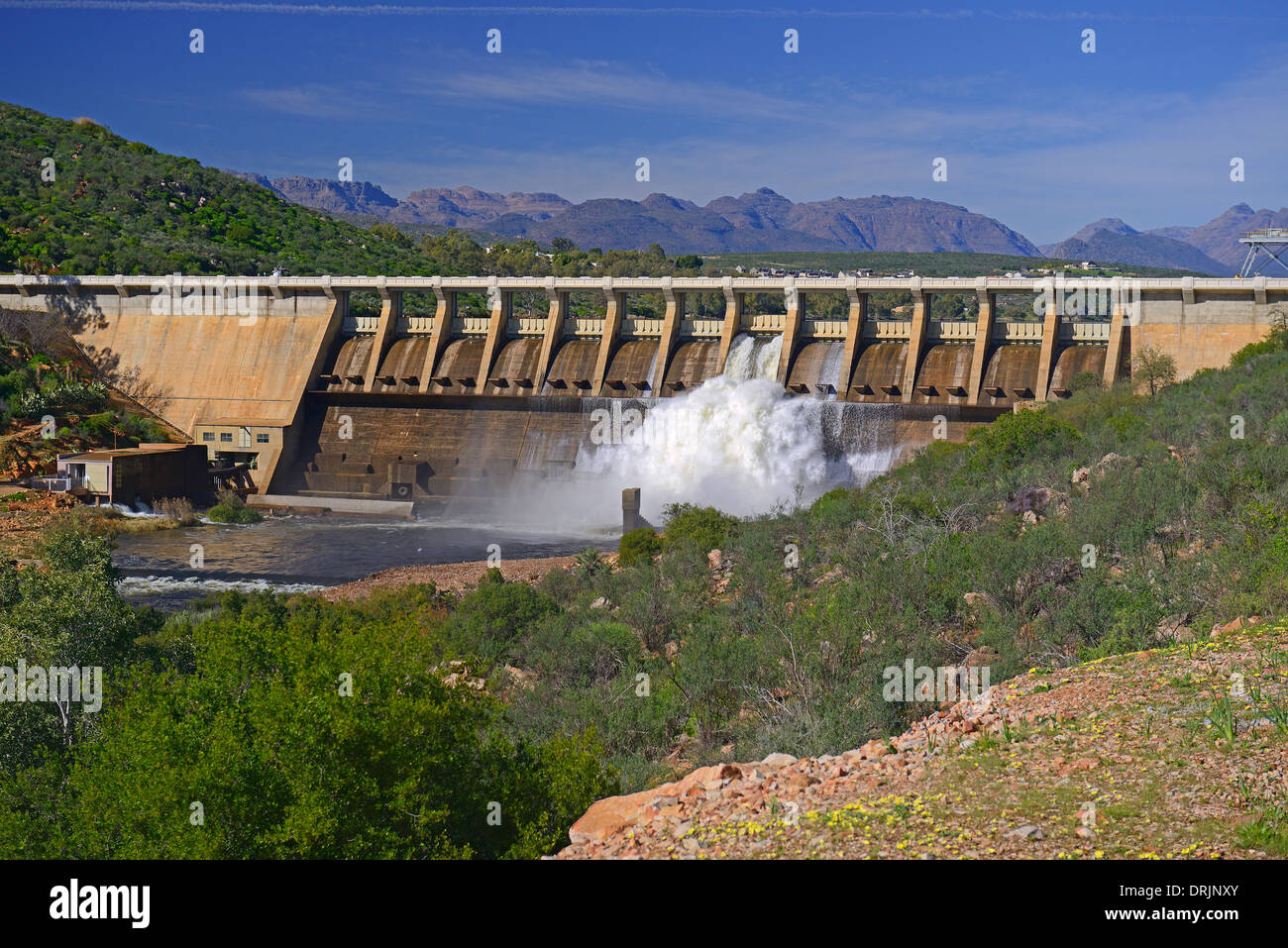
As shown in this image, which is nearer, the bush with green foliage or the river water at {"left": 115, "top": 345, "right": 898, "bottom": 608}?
the river water at {"left": 115, "top": 345, "right": 898, "bottom": 608}

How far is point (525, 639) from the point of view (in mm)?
18547

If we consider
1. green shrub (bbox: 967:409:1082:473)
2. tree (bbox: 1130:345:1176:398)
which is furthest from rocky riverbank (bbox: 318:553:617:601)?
tree (bbox: 1130:345:1176:398)

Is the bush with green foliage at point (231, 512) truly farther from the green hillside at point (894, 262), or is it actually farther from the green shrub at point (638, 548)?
the green hillside at point (894, 262)

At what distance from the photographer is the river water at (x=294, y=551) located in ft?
94.4

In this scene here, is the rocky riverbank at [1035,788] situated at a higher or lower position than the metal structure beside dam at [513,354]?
lower

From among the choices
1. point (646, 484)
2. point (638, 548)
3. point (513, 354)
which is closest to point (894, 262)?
point (513, 354)

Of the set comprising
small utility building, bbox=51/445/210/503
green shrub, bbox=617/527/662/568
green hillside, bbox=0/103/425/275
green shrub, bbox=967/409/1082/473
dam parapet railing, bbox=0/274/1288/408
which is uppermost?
green hillside, bbox=0/103/425/275

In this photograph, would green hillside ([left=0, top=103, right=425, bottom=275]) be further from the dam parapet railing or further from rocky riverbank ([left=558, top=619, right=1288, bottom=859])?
rocky riverbank ([left=558, top=619, right=1288, bottom=859])

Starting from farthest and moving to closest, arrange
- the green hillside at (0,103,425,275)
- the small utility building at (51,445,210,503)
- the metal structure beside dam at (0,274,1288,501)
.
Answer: the green hillside at (0,103,425,275) → the small utility building at (51,445,210,503) → the metal structure beside dam at (0,274,1288,501)

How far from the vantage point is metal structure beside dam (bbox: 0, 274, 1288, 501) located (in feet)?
118

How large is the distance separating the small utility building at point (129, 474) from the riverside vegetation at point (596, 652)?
686 inches

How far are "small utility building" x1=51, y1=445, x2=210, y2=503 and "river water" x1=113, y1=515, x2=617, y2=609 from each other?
2632mm

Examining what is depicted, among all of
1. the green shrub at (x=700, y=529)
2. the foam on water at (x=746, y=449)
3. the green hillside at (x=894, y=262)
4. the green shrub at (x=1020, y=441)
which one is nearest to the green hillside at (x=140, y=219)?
the foam on water at (x=746, y=449)
